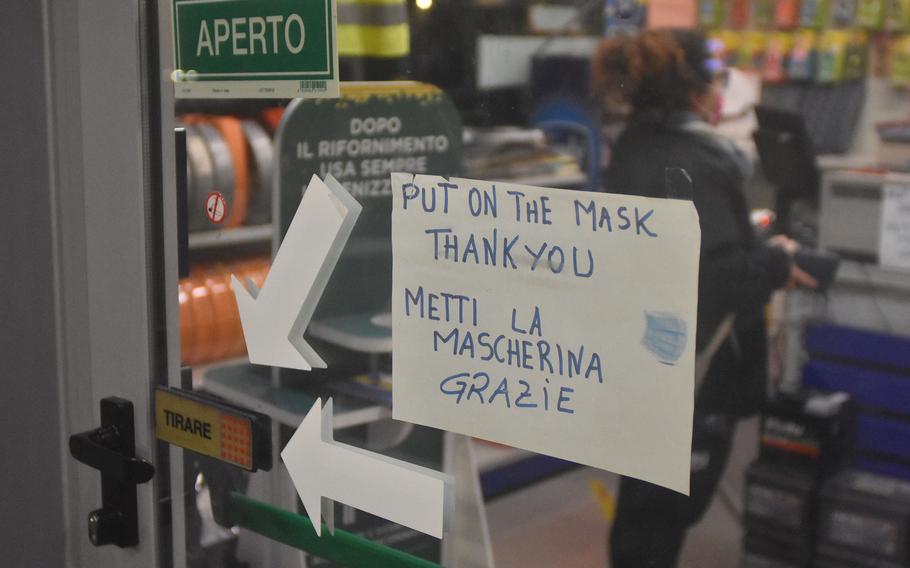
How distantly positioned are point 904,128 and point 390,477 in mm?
2879

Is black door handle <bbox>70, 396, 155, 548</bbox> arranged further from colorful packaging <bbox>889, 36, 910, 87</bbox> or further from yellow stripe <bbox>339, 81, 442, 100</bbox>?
colorful packaging <bbox>889, 36, 910, 87</bbox>

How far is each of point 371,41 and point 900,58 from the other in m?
3.96

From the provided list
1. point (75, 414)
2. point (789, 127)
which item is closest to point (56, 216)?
point (75, 414)

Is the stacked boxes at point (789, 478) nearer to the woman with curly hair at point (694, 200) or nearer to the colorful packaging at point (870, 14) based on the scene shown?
the woman with curly hair at point (694, 200)

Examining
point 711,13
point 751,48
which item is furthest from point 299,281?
point 751,48

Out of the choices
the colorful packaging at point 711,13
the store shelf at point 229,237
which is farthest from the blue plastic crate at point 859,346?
the store shelf at point 229,237

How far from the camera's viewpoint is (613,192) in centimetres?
74

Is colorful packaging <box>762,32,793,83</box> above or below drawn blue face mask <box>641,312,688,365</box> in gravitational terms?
above

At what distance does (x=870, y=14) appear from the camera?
4016mm

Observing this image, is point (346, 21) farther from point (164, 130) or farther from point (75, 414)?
point (75, 414)

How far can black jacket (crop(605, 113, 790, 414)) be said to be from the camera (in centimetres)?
76

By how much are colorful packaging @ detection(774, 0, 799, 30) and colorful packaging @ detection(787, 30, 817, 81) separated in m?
0.07

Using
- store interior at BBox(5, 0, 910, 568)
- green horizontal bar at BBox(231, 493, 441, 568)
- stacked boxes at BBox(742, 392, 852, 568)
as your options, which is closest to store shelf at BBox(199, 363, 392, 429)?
store interior at BBox(5, 0, 910, 568)

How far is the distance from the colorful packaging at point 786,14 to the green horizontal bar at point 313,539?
374 centimetres
